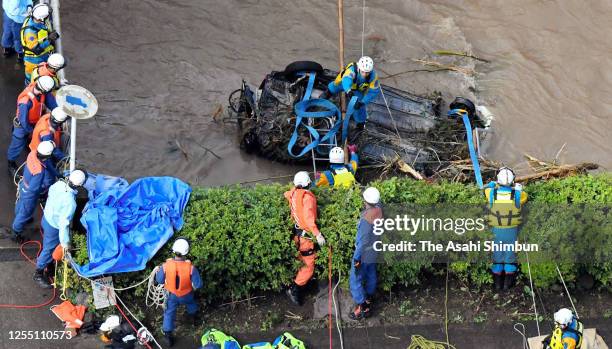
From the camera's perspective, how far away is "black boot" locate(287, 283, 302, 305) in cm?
1102

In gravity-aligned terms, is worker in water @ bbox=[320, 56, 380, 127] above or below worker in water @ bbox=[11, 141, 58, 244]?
above

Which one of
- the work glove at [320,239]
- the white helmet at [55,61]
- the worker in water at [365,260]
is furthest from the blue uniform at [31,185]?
the worker in water at [365,260]

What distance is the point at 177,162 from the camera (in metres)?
13.8

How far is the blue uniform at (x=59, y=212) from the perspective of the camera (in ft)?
33.9

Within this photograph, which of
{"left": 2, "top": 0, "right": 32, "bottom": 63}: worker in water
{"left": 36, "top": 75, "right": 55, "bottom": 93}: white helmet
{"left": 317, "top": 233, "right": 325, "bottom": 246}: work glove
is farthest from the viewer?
{"left": 2, "top": 0, "right": 32, "bottom": 63}: worker in water

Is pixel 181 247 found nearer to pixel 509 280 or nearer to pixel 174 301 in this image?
pixel 174 301

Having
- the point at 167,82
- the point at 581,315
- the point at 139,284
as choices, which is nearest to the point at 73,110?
the point at 139,284

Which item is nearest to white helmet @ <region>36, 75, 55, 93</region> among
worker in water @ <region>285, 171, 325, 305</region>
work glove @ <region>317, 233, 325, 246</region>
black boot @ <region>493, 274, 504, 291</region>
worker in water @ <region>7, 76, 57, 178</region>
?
worker in water @ <region>7, 76, 57, 178</region>

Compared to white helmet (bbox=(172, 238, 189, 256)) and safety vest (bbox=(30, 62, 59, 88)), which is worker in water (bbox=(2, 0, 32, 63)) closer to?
safety vest (bbox=(30, 62, 59, 88))

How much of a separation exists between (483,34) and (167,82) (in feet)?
21.3

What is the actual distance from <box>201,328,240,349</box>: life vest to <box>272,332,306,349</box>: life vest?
1.69 ft

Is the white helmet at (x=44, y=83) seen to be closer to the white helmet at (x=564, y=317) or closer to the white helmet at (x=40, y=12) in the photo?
the white helmet at (x=40, y=12)

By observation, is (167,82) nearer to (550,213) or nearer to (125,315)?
(125,315)

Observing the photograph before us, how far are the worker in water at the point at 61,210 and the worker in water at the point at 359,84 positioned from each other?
4.31m
